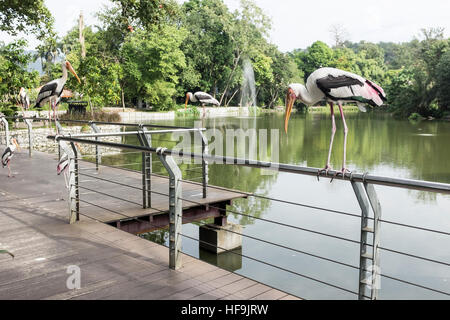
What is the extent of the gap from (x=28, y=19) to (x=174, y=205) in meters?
13.3

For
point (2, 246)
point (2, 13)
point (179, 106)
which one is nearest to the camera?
point (2, 246)

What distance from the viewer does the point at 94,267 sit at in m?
3.40

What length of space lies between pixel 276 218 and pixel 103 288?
596cm

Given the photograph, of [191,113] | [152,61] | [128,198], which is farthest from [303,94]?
[191,113]

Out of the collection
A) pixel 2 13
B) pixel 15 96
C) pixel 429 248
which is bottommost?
pixel 429 248

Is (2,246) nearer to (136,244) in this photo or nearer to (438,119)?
(136,244)

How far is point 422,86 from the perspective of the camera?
41594 millimetres

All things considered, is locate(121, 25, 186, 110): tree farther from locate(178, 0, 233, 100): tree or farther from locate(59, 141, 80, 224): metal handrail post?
locate(59, 141, 80, 224): metal handrail post

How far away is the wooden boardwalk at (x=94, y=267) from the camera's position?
2.93m

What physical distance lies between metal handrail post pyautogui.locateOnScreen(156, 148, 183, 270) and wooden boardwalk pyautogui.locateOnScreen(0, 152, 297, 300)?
133mm

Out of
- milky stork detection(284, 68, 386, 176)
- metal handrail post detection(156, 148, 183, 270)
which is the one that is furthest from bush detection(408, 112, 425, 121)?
metal handrail post detection(156, 148, 183, 270)

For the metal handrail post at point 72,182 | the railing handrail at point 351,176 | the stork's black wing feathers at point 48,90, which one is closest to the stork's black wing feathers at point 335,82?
the railing handrail at point 351,176
